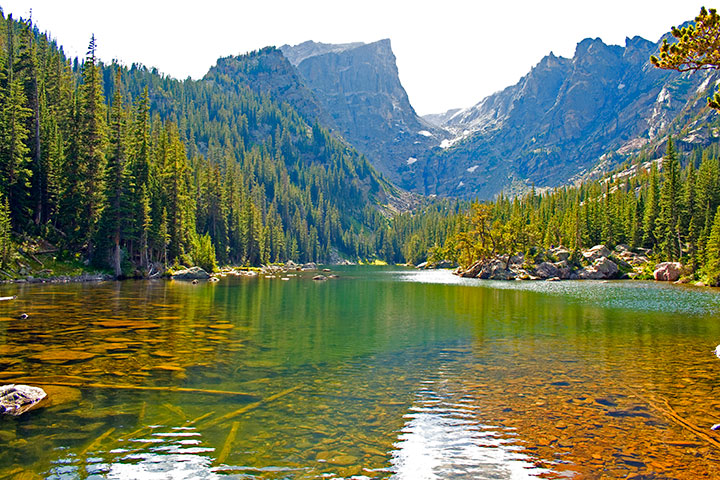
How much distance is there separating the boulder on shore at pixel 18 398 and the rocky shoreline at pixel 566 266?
95741mm

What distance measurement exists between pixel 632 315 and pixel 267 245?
121101 mm

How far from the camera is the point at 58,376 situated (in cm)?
1580

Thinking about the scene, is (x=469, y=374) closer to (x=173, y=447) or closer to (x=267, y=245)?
(x=173, y=447)

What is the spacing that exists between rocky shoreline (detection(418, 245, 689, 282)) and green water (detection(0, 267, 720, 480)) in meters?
71.5

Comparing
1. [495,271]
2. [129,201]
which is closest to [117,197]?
[129,201]

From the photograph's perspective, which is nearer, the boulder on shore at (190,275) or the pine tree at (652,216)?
the boulder on shore at (190,275)

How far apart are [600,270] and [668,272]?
1352 cm

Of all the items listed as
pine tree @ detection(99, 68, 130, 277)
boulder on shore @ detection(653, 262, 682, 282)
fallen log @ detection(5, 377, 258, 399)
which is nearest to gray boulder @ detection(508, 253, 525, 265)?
boulder on shore @ detection(653, 262, 682, 282)

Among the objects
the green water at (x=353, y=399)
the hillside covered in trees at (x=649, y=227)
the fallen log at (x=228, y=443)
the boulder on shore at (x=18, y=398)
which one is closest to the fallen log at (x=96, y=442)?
the green water at (x=353, y=399)

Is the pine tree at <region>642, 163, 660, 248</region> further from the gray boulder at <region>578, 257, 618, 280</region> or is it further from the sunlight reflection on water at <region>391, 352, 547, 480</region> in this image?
the sunlight reflection on water at <region>391, 352, 547, 480</region>

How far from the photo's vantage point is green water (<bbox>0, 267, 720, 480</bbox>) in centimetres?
987

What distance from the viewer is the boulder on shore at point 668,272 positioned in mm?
85000

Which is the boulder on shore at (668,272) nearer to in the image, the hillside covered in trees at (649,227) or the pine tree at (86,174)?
the hillside covered in trees at (649,227)

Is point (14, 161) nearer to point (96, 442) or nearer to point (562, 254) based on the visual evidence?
point (96, 442)
